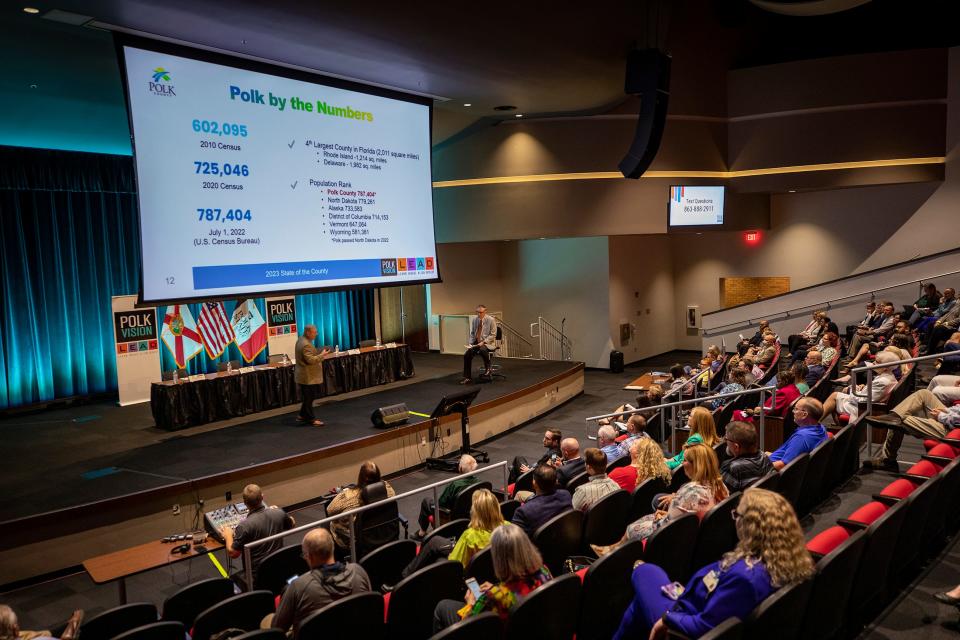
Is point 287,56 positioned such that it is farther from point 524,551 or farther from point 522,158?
point 524,551

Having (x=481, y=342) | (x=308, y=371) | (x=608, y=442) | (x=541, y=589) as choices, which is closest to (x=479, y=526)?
(x=541, y=589)

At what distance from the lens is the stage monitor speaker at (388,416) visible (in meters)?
8.54

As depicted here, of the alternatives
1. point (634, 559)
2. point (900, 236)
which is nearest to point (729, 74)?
point (900, 236)

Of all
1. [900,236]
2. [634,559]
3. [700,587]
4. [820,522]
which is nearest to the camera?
[700,587]

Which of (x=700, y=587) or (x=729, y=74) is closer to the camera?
(x=700, y=587)

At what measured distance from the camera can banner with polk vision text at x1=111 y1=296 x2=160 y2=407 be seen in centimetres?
1060

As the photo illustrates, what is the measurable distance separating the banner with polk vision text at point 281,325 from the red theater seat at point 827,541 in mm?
9929

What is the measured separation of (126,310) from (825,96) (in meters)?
12.9

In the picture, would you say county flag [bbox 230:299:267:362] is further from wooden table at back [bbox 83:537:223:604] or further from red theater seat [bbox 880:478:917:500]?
red theater seat [bbox 880:478:917:500]

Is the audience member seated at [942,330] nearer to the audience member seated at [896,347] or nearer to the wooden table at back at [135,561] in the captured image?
the audience member seated at [896,347]

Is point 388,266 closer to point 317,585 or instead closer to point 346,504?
point 346,504

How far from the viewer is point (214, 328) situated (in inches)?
464

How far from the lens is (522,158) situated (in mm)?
13211

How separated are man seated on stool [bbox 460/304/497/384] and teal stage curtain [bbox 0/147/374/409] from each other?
374 cm
